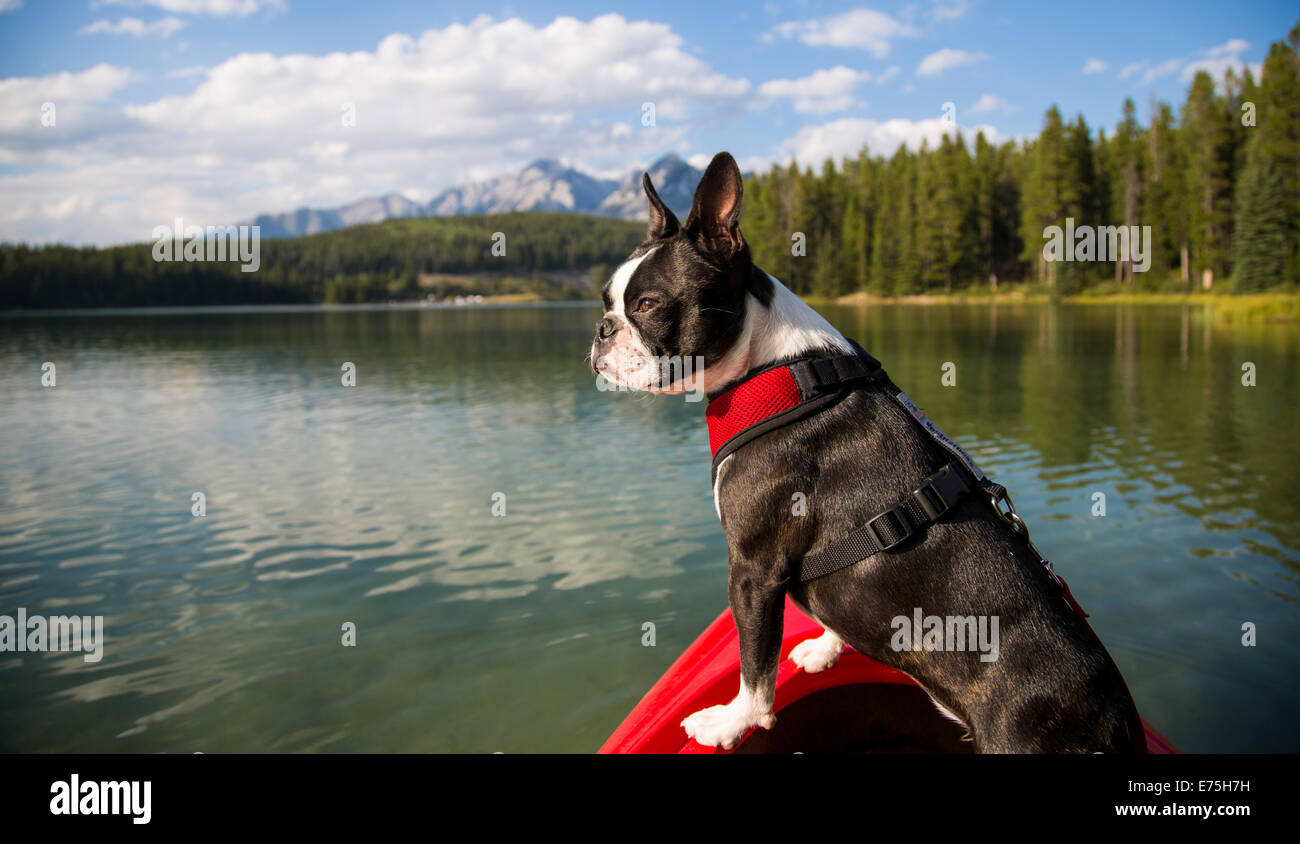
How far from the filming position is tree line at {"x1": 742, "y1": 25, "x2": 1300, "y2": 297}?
5594 centimetres

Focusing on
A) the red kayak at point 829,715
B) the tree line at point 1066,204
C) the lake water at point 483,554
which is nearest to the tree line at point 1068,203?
the tree line at point 1066,204

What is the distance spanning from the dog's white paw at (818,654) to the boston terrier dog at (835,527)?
1.61ft

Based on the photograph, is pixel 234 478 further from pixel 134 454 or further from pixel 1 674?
pixel 1 674

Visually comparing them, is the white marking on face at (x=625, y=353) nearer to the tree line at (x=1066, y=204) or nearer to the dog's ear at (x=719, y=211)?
the dog's ear at (x=719, y=211)

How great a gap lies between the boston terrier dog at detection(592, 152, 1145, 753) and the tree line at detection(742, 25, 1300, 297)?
2487 inches

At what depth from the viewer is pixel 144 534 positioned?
10695 mm

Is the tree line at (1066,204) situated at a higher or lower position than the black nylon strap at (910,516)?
higher

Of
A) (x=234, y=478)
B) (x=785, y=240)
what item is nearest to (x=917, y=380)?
(x=234, y=478)

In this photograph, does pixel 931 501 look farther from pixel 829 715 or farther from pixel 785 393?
pixel 829 715

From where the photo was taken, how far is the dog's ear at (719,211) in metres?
2.71

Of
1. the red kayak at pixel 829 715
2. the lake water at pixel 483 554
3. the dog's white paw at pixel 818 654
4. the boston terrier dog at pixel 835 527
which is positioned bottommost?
the lake water at pixel 483 554

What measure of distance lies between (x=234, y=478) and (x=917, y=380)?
1930cm

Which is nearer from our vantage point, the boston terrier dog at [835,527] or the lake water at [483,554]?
the boston terrier dog at [835,527]

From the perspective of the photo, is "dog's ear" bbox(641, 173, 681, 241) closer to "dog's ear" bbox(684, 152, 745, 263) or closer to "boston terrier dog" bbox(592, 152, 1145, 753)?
"boston terrier dog" bbox(592, 152, 1145, 753)
